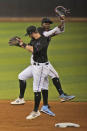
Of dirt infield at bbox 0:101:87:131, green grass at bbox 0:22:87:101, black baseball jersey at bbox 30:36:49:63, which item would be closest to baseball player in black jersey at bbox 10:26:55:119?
black baseball jersey at bbox 30:36:49:63

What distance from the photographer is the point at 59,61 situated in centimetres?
1287

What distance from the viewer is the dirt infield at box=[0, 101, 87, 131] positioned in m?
7.42

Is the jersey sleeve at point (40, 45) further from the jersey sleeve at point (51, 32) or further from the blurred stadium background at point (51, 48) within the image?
the blurred stadium background at point (51, 48)

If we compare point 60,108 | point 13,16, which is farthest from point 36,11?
point 60,108

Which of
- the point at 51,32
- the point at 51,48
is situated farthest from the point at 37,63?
the point at 51,48

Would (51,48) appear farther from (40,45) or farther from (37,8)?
(40,45)

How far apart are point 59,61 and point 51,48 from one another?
1692 mm

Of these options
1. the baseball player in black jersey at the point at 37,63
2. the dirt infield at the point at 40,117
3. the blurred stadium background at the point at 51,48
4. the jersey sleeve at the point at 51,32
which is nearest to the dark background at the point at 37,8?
the blurred stadium background at the point at 51,48

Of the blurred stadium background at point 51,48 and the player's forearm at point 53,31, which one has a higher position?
the player's forearm at point 53,31

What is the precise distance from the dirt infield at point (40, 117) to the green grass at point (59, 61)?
0.67m

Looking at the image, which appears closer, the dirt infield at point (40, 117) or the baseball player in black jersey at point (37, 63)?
the dirt infield at point (40, 117)

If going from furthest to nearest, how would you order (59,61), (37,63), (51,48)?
1. (51,48)
2. (59,61)
3. (37,63)

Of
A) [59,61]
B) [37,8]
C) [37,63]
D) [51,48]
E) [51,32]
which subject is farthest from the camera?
[37,8]

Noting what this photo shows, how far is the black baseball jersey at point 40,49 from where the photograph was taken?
7.83 metres
